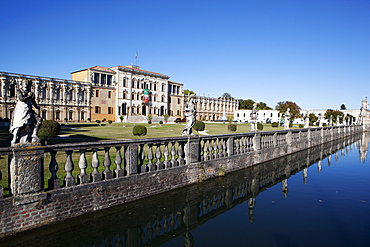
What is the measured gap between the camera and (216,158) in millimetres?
11125

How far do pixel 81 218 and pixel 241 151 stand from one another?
8.24 m

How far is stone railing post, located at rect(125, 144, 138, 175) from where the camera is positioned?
7493mm

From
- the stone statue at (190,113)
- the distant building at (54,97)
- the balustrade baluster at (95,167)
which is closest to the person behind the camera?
the balustrade baluster at (95,167)

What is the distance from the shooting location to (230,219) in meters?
7.34

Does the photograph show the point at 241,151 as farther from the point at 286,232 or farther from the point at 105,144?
the point at 105,144

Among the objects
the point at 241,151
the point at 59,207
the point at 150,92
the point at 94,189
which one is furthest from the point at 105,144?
the point at 150,92

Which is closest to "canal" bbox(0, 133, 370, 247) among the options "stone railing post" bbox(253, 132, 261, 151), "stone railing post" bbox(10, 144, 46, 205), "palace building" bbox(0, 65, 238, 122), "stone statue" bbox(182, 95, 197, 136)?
"stone railing post" bbox(10, 144, 46, 205)

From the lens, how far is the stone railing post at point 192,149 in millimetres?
9516

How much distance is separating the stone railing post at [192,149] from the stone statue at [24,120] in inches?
195

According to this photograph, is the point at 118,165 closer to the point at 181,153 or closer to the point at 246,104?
the point at 181,153

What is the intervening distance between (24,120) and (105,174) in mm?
2301

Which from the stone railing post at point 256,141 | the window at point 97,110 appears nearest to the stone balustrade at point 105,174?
the stone railing post at point 256,141

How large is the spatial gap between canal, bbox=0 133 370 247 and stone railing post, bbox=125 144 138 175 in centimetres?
92

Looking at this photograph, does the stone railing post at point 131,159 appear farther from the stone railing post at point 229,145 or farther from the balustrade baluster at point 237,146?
the balustrade baluster at point 237,146
